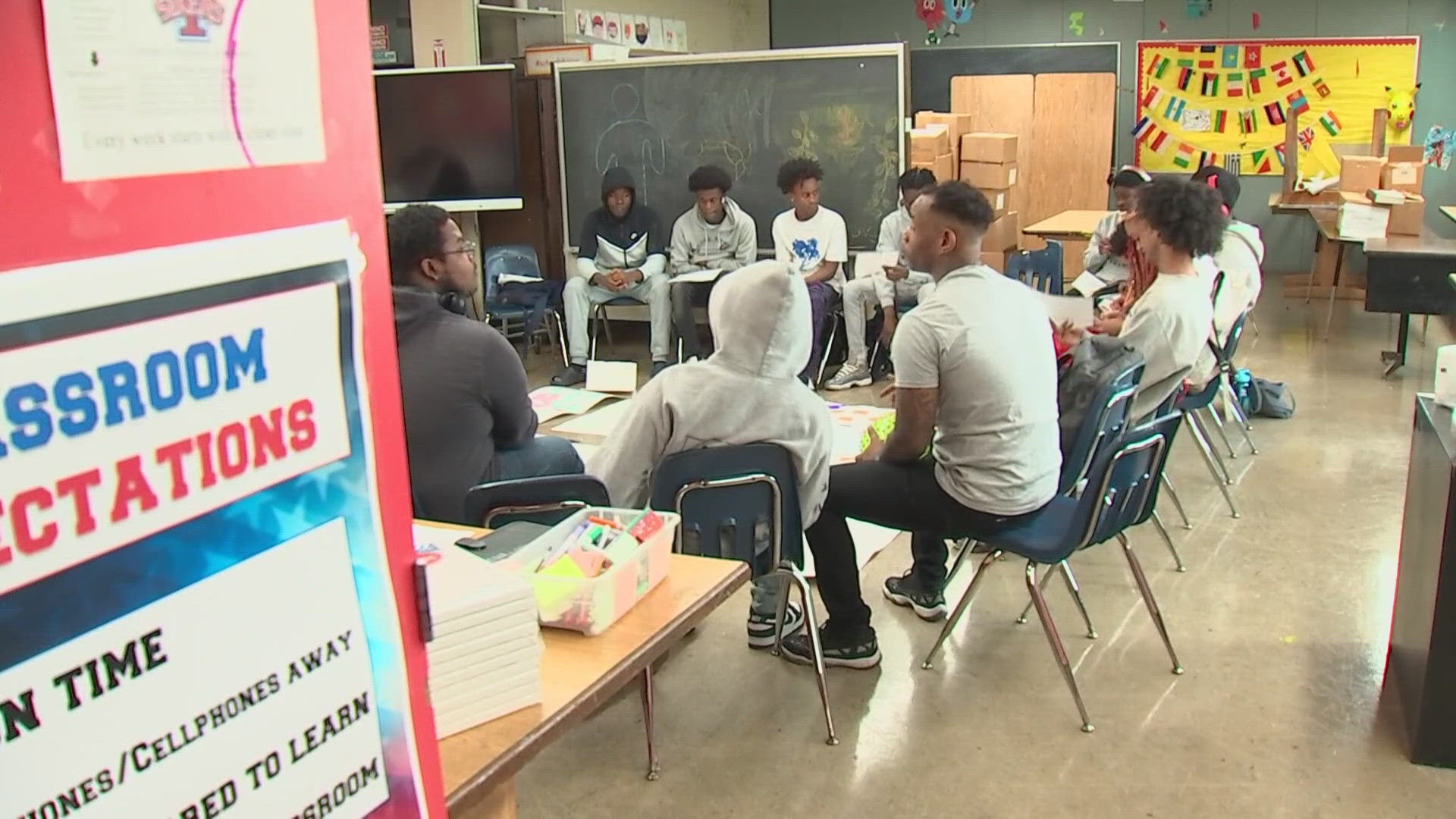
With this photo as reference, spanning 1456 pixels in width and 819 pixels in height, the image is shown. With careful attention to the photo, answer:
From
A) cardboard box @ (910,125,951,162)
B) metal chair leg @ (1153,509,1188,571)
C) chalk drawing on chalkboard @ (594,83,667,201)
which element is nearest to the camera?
metal chair leg @ (1153,509,1188,571)

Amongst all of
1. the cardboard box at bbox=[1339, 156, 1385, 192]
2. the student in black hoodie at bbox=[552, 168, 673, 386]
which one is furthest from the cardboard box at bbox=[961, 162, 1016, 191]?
the cardboard box at bbox=[1339, 156, 1385, 192]

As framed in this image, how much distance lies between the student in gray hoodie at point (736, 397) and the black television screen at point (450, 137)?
449 cm

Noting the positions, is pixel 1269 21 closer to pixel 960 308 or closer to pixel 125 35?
pixel 960 308

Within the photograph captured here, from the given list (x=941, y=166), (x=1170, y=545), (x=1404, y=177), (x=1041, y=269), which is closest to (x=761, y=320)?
(x=1170, y=545)

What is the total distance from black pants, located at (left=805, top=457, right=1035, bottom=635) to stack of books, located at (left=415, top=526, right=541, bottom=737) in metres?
1.61

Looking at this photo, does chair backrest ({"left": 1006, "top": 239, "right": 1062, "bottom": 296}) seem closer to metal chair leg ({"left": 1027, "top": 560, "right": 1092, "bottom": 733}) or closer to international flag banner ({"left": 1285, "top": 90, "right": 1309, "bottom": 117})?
metal chair leg ({"left": 1027, "top": 560, "right": 1092, "bottom": 733})

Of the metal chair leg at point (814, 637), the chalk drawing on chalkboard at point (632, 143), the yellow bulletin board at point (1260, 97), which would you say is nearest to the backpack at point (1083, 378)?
the metal chair leg at point (814, 637)

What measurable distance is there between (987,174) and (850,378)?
1.52m

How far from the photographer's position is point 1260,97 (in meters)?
9.37

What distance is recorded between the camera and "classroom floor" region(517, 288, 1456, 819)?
2.52 metres

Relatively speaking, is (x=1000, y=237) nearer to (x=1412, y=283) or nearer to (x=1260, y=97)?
(x=1412, y=283)

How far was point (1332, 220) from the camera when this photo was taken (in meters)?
7.69

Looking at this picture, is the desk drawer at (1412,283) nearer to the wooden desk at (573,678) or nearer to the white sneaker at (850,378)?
the white sneaker at (850,378)

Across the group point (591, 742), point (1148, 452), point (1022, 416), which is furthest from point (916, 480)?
point (591, 742)
